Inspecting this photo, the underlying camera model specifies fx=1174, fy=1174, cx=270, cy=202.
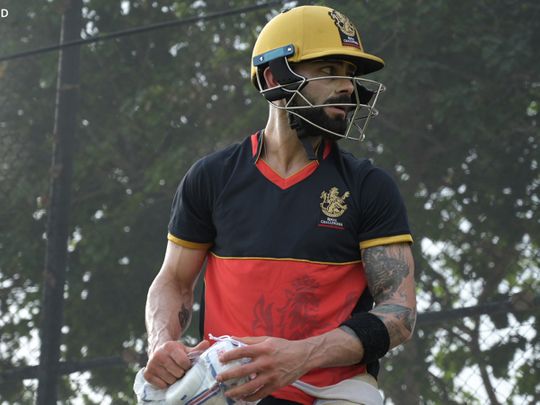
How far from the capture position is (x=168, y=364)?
315cm

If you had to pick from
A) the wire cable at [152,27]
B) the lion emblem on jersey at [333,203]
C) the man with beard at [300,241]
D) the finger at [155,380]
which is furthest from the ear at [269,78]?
the wire cable at [152,27]

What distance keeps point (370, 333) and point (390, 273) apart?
8.1 inches

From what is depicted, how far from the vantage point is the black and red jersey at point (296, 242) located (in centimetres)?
338

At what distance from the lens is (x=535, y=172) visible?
21.6ft

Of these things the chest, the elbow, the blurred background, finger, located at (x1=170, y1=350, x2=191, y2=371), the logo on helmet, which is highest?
the logo on helmet

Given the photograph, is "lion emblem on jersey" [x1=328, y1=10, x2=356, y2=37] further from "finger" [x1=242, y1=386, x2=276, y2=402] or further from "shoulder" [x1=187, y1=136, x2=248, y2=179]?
"finger" [x1=242, y1=386, x2=276, y2=402]

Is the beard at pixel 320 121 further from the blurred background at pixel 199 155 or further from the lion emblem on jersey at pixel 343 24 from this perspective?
the blurred background at pixel 199 155

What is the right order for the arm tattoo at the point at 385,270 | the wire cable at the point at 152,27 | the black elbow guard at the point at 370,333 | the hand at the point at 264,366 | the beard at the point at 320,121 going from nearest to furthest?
the hand at the point at 264,366, the black elbow guard at the point at 370,333, the arm tattoo at the point at 385,270, the beard at the point at 320,121, the wire cable at the point at 152,27

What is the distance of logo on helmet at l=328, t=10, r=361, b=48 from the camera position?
359cm

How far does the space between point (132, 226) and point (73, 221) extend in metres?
0.38

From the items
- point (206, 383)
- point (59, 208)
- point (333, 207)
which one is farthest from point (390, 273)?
point (59, 208)

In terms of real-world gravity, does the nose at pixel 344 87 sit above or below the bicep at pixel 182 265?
above

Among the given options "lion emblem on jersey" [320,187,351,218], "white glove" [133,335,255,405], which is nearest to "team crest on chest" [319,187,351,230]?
"lion emblem on jersey" [320,187,351,218]

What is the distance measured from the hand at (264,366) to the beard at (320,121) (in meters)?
0.75
